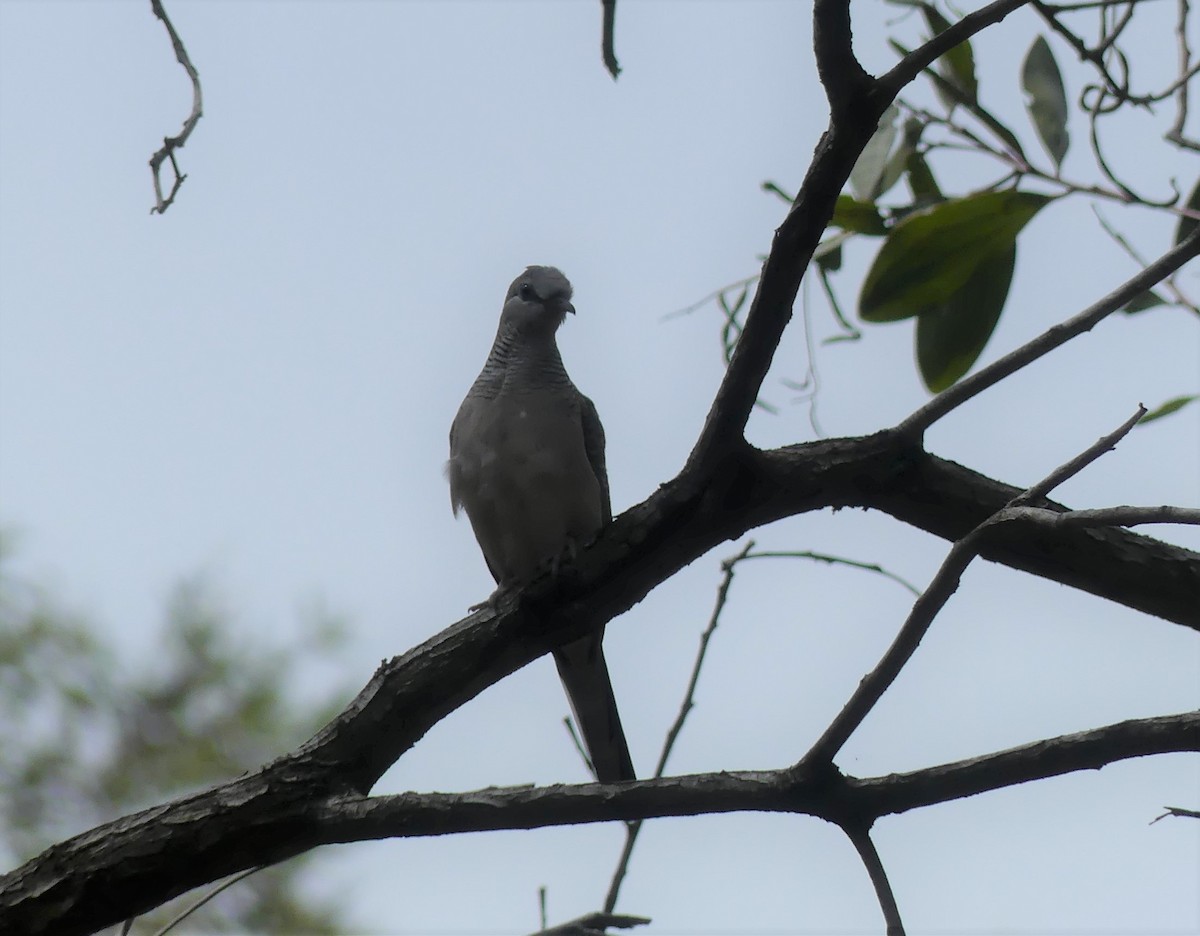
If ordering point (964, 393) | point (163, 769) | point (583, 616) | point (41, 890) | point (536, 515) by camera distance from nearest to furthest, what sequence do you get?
point (41, 890)
point (964, 393)
point (583, 616)
point (536, 515)
point (163, 769)

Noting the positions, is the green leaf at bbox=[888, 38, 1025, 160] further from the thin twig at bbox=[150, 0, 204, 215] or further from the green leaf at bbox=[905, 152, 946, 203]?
the thin twig at bbox=[150, 0, 204, 215]

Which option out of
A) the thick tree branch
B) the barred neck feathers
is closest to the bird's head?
the barred neck feathers

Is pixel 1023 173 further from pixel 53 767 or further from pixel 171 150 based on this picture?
pixel 53 767

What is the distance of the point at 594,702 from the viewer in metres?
4.12

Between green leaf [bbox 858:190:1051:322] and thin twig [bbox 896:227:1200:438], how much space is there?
0.51 metres

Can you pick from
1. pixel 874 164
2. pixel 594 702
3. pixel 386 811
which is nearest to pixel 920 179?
pixel 874 164

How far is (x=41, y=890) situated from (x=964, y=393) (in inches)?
80.4

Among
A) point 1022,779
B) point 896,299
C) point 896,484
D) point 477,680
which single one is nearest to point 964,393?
point 896,484

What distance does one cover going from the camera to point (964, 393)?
102 inches

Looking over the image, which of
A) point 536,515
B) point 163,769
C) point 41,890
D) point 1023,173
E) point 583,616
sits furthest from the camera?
point 163,769

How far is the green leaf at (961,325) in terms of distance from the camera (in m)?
3.17

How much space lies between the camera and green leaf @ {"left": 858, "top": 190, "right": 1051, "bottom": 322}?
9.78 feet

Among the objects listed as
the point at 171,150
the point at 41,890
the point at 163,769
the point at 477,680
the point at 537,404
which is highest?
the point at 163,769

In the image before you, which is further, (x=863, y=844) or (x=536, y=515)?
(x=536, y=515)
